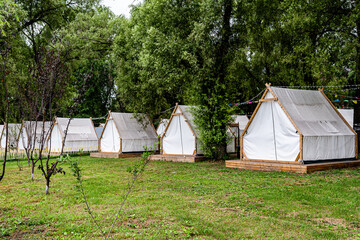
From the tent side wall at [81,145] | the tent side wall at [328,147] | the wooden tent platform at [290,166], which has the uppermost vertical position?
the tent side wall at [328,147]

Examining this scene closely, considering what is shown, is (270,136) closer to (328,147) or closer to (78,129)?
(328,147)

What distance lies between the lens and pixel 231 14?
52.0 feet

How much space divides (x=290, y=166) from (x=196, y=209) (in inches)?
256

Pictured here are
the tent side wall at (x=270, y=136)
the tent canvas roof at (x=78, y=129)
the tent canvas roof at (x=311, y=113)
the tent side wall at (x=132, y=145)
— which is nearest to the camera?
the tent side wall at (x=270, y=136)

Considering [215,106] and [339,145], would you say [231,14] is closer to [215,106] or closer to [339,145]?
[215,106]

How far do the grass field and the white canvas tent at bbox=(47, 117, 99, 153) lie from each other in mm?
14484

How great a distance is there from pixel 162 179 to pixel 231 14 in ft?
29.6

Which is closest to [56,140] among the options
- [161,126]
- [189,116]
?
[161,126]

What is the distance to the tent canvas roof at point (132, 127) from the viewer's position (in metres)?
22.6

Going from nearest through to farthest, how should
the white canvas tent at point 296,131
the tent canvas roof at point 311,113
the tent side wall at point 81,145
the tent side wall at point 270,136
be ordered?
the white canvas tent at point 296,131 < the tent side wall at point 270,136 < the tent canvas roof at point 311,113 < the tent side wall at point 81,145

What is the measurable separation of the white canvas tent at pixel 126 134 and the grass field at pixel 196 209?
37.8ft

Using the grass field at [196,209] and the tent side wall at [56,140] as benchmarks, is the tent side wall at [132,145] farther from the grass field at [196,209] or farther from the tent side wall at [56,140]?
the grass field at [196,209]

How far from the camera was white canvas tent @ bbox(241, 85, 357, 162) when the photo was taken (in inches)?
495

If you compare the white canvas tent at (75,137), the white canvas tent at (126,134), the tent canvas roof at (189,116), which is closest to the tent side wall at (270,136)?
the tent canvas roof at (189,116)
